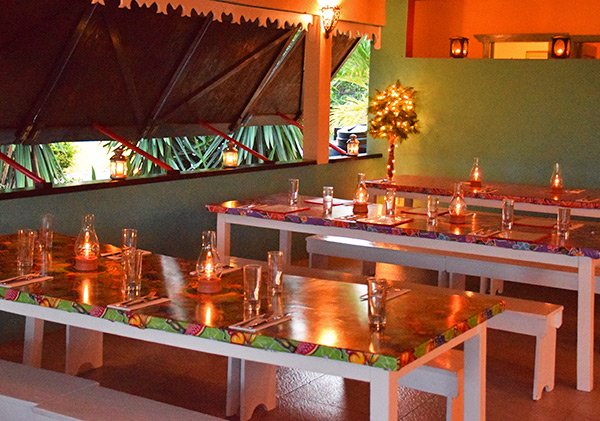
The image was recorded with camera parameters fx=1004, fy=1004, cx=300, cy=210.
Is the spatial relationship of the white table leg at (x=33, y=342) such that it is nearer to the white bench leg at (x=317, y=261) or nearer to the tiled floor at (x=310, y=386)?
the tiled floor at (x=310, y=386)

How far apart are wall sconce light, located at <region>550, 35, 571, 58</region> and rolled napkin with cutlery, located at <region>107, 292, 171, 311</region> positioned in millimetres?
6639

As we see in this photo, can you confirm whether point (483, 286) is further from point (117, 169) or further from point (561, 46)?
point (561, 46)

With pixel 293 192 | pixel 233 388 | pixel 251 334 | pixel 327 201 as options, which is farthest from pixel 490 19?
pixel 251 334

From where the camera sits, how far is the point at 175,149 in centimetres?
999

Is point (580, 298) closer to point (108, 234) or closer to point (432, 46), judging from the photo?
point (108, 234)

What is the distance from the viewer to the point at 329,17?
8.82 metres

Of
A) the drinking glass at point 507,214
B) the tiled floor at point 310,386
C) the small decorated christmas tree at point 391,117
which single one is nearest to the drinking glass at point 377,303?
the tiled floor at point 310,386

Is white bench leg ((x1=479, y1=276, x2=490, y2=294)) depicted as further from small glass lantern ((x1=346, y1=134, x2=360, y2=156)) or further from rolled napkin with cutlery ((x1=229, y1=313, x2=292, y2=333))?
rolled napkin with cutlery ((x1=229, y1=313, x2=292, y2=333))

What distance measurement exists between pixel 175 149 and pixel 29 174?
356cm

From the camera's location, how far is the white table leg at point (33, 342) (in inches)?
210

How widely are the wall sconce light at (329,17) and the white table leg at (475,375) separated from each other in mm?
5270

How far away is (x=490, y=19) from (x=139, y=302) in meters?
7.78

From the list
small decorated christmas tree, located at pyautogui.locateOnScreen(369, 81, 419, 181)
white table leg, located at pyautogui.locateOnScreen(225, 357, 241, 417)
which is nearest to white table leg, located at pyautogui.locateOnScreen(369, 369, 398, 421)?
white table leg, located at pyautogui.locateOnScreen(225, 357, 241, 417)

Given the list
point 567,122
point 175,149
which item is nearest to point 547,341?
point 567,122
